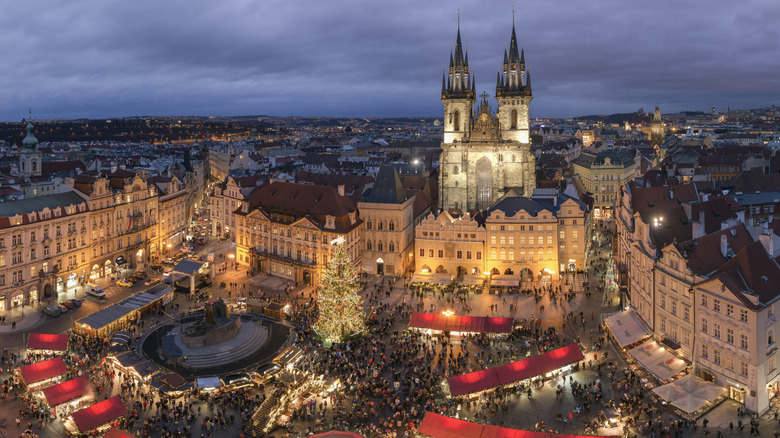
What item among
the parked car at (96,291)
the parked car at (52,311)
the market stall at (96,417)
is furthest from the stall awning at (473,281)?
the parked car at (52,311)

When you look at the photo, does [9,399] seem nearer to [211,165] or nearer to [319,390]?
[319,390]

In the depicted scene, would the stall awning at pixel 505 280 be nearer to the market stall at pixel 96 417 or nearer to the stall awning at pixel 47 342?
the market stall at pixel 96 417

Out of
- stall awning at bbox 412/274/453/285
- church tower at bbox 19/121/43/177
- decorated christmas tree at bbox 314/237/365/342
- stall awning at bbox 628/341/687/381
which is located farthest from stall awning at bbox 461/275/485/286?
church tower at bbox 19/121/43/177

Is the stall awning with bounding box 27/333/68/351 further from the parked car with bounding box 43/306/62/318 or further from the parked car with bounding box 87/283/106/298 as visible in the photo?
the parked car with bounding box 87/283/106/298

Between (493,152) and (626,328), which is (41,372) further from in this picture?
(493,152)

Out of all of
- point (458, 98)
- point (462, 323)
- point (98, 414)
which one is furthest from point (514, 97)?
point (98, 414)

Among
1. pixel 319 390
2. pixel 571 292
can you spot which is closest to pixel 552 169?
pixel 571 292
